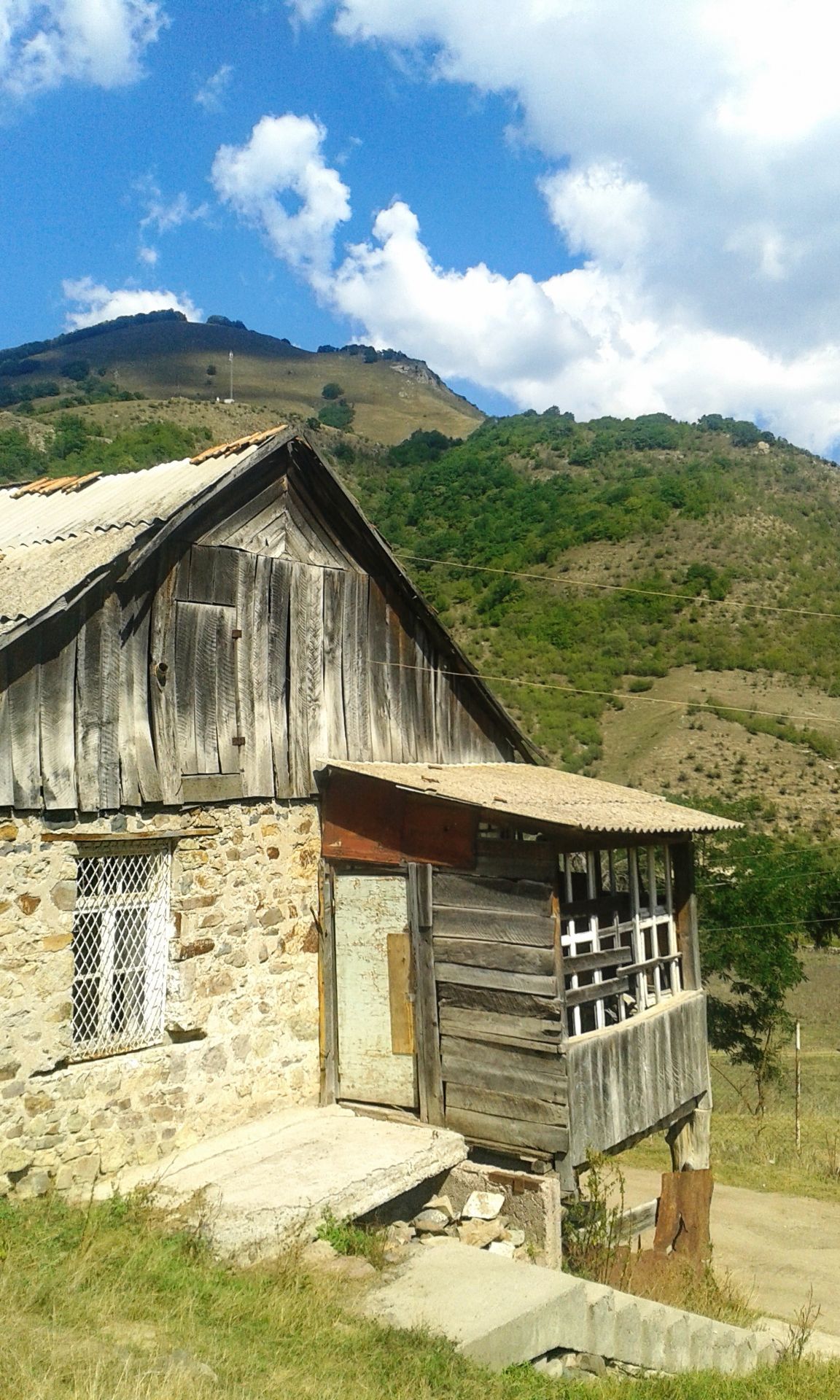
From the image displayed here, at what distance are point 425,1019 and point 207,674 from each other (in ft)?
12.0

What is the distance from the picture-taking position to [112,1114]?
7875 mm

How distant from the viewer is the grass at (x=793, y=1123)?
15.1m

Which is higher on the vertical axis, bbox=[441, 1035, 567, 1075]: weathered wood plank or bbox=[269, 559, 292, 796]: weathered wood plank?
bbox=[269, 559, 292, 796]: weathered wood plank

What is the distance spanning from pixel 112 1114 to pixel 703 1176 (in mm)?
6256

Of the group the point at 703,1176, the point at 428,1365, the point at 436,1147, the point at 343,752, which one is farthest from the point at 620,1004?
the point at 428,1365

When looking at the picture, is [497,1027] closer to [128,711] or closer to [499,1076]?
[499,1076]

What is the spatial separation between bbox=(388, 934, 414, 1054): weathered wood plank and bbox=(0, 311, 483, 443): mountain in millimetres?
56032

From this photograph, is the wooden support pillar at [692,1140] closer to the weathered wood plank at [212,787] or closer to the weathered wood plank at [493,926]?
the weathered wood plank at [493,926]

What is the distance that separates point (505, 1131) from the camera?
8.87 meters

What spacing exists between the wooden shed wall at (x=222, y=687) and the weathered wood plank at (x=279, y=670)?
1 cm

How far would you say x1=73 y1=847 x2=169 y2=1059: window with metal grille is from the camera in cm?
785

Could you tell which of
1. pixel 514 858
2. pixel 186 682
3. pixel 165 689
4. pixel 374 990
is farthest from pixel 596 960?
pixel 165 689

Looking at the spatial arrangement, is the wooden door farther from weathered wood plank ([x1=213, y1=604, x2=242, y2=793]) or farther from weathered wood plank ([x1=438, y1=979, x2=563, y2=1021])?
weathered wood plank ([x1=213, y1=604, x2=242, y2=793])

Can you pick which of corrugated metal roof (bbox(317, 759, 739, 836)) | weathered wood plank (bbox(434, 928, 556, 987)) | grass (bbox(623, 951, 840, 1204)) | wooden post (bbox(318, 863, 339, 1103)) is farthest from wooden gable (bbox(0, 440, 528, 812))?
grass (bbox(623, 951, 840, 1204))
